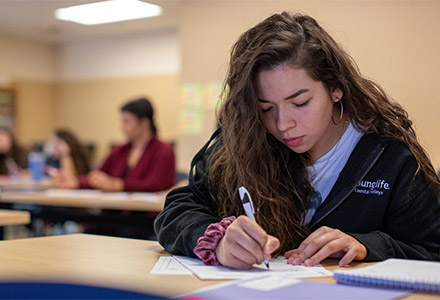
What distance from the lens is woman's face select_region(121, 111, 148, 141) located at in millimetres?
3789

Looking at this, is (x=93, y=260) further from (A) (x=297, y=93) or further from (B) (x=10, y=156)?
(B) (x=10, y=156)

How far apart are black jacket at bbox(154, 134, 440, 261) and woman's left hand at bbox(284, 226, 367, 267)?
0.42ft

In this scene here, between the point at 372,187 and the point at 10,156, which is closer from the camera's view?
the point at 372,187

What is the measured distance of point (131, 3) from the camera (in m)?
6.06

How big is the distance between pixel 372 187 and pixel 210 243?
0.42m

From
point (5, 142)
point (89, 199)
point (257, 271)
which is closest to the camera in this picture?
point (257, 271)

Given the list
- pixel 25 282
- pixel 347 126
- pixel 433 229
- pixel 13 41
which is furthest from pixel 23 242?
pixel 13 41

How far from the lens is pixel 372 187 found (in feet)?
4.08

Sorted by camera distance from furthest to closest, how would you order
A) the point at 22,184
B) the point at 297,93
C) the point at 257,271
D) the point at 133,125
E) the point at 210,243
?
the point at 22,184 < the point at 133,125 < the point at 297,93 < the point at 210,243 < the point at 257,271

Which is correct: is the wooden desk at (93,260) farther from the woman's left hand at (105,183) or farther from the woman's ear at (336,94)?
the woman's left hand at (105,183)


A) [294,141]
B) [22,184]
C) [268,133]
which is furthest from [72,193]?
[294,141]

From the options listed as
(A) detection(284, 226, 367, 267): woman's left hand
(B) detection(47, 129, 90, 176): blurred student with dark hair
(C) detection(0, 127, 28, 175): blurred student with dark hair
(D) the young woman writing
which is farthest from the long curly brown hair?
(C) detection(0, 127, 28, 175): blurred student with dark hair

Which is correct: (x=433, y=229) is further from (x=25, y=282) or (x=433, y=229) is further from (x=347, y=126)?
(x=25, y=282)

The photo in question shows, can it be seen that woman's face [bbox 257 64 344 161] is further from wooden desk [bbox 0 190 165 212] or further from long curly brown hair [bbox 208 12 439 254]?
wooden desk [bbox 0 190 165 212]
